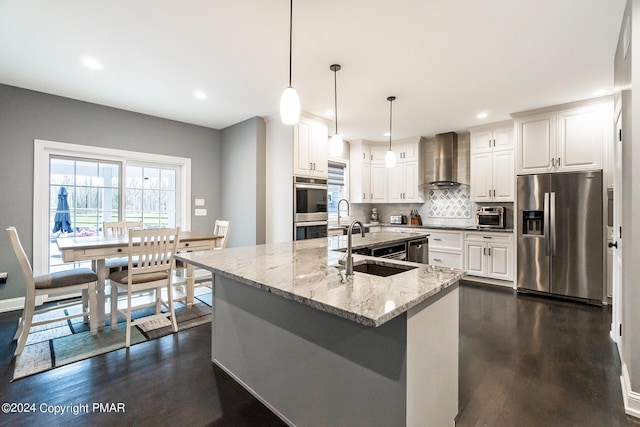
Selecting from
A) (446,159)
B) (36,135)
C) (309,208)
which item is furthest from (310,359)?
(446,159)

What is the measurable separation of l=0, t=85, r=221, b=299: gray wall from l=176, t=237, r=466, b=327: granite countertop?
2995 millimetres

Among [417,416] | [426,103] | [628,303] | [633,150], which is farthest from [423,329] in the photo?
[426,103]

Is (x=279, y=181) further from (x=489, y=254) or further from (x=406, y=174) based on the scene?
(x=489, y=254)

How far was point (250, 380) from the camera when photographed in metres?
1.87

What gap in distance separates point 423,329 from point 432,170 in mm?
4889

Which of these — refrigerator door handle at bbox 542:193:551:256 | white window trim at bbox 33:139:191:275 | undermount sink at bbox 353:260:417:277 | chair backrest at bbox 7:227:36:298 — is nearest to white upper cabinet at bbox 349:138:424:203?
refrigerator door handle at bbox 542:193:551:256

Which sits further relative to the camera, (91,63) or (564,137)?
(564,137)

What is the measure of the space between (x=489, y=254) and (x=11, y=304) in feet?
20.9

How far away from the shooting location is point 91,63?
2781 mm

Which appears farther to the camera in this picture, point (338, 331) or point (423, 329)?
point (338, 331)

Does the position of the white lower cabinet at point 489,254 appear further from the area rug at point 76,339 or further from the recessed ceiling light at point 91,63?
the recessed ceiling light at point 91,63

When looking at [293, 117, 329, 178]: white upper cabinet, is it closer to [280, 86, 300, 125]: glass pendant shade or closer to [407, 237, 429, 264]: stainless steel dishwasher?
[407, 237, 429, 264]: stainless steel dishwasher

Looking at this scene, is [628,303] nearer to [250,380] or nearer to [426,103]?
[250,380]

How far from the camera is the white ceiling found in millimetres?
2047
